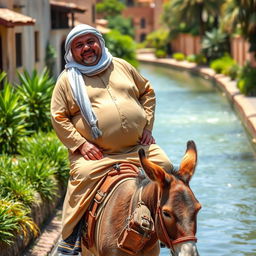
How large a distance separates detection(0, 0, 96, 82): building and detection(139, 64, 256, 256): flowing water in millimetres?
4515

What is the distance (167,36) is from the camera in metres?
66.2

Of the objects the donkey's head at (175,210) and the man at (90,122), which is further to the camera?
the man at (90,122)

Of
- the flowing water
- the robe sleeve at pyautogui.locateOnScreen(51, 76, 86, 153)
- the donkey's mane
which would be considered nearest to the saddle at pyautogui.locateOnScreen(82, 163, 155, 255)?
the donkey's mane

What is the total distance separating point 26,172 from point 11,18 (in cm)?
965

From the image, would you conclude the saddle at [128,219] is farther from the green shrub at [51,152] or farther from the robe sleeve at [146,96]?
the green shrub at [51,152]

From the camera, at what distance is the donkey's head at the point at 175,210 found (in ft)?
15.3

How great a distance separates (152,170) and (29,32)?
2146 cm

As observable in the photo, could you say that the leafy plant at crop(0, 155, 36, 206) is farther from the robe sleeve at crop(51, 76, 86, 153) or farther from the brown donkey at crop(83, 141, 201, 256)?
the brown donkey at crop(83, 141, 201, 256)

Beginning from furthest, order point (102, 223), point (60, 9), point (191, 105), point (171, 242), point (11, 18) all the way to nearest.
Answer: point (60, 9) < point (191, 105) < point (11, 18) < point (102, 223) < point (171, 242)

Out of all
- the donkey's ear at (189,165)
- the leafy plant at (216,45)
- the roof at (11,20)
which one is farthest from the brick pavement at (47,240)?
the leafy plant at (216,45)

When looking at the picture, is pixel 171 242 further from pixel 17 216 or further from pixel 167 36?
pixel 167 36

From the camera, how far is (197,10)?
54.9m

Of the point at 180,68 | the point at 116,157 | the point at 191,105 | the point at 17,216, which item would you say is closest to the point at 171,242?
the point at 116,157

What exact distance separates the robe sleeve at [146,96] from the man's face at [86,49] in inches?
15.4
